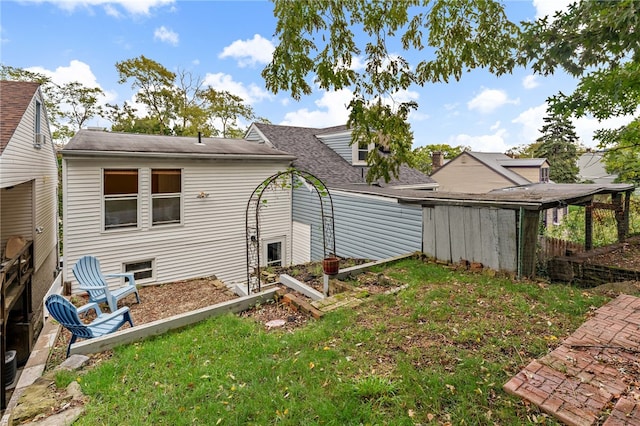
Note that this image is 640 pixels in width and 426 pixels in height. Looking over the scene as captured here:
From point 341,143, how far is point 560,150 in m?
27.1

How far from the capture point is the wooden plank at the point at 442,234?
22.9 feet

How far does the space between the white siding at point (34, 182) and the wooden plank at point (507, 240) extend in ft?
32.8

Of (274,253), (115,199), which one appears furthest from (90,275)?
(274,253)

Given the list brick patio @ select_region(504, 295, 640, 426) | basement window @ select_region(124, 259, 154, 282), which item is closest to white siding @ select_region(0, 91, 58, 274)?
basement window @ select_region(124, 259, 154, 282)

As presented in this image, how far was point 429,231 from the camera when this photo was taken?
290 inches

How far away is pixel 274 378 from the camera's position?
126 inches

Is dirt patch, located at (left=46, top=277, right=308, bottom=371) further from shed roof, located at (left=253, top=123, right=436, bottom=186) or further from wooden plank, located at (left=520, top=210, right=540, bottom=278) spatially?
shed roof, located at (left=253, top=123, right=436, bottom=186)

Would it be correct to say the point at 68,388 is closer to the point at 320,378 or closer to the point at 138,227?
the point at 320,378

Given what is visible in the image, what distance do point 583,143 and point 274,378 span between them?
47344 millimetres

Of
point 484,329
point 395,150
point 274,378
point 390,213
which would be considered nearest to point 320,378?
point 274,378

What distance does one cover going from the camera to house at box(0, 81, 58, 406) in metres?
7.48

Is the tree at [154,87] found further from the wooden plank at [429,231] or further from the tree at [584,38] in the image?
the tree at [584,38]

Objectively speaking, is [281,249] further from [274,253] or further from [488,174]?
[488,174]

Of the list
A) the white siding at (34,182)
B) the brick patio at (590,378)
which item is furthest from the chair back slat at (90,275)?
the brick patio at (590,378)
